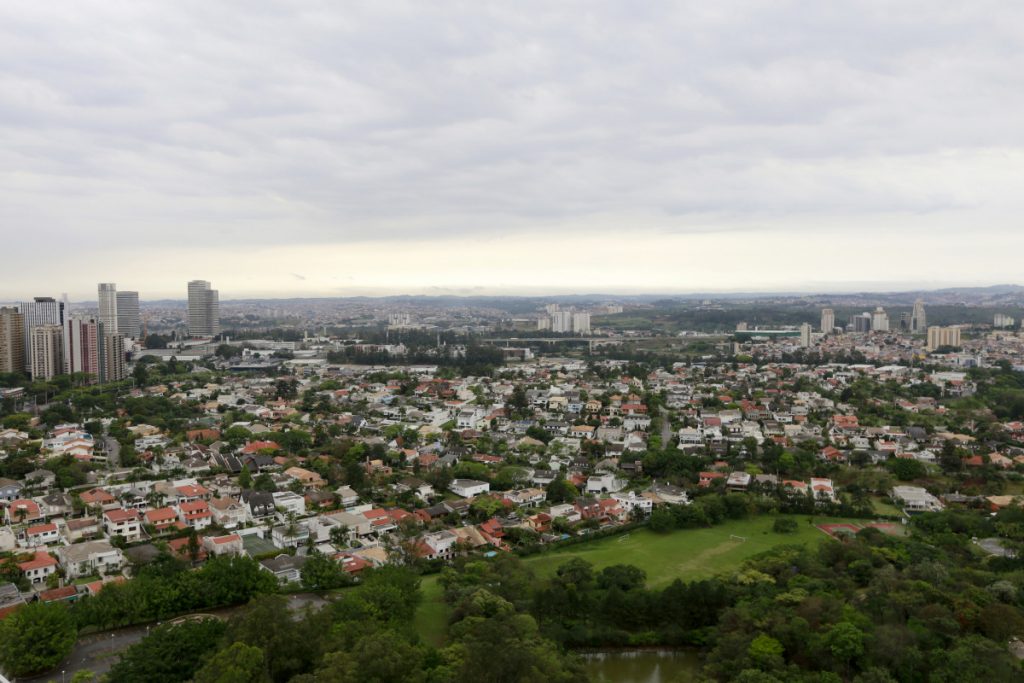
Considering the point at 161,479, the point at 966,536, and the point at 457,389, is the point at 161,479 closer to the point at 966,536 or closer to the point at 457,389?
the point at 457,389

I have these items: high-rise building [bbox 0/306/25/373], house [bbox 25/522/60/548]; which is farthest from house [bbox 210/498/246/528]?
high-rise building [bbox 0/306/25/373]

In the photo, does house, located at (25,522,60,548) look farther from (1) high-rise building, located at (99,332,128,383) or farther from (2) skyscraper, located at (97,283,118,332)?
(2) skyscraper, located at (97,283,118,332)

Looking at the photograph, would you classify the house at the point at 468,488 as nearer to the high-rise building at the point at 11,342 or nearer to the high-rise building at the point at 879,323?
the high-rise building at the point at 11,342

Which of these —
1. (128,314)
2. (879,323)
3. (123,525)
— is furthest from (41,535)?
(879,323)

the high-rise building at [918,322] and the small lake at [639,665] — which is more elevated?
the high-rise building at [918,322]

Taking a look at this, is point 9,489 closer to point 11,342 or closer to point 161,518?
point 161,518

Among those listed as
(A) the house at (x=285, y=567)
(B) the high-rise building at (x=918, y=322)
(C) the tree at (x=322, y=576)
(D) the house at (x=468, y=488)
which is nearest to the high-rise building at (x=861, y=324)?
(B) the high-rise building at (x=918, y=322)
